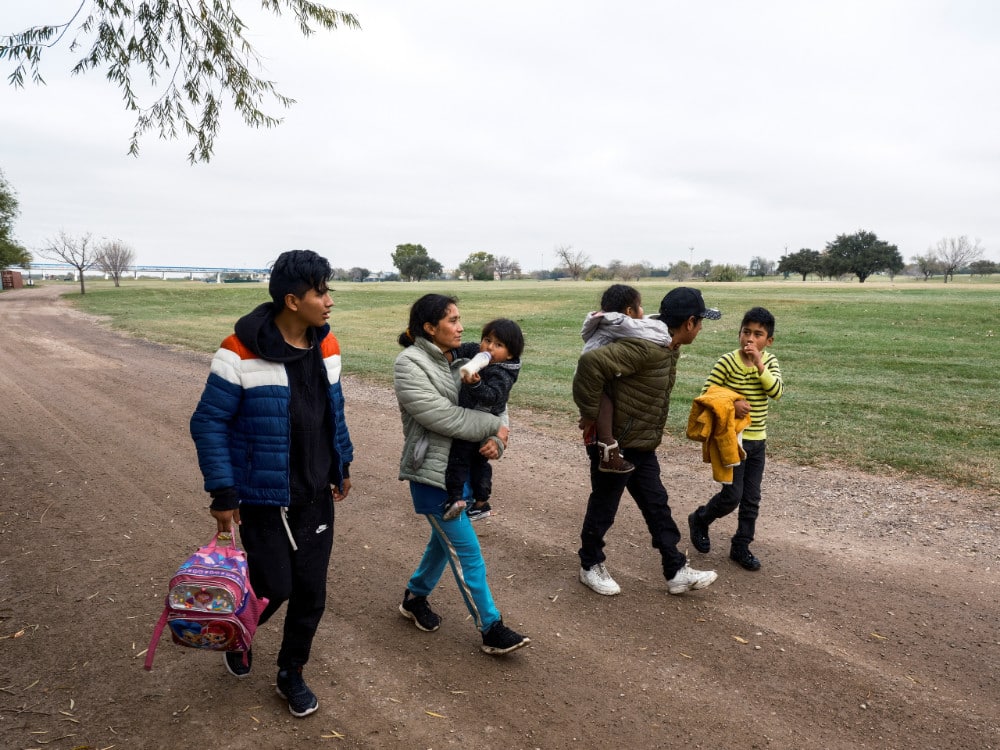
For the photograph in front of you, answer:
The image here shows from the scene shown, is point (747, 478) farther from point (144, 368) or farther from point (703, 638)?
point (144, 368)

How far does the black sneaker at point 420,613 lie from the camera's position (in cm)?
386

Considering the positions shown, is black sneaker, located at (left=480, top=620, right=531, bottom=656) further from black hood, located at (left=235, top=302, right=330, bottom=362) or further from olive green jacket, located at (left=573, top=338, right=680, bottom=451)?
black hood, located at (left=235, top=302, right=330, bottom=362)

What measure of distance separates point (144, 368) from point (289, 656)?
12.2 meters

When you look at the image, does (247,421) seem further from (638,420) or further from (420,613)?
(638,420)

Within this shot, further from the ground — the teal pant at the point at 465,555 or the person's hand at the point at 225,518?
→ the person's hand at the point at 225,518

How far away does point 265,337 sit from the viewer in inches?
116

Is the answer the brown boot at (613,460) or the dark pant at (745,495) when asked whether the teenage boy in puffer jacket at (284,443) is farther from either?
the dark pant at (745,495)

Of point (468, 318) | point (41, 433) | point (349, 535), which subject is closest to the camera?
point (349, 535)

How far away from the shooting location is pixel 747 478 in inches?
185

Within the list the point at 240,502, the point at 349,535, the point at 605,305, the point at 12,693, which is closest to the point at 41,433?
the point at 349,535

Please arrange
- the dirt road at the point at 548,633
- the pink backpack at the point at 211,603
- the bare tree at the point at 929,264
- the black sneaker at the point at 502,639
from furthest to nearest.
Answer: the bare tree at the point at 929,264, the black sneaker at the point at 502,639, the dirt road at the point at 548,633, the pink backpack at the point at 211,603

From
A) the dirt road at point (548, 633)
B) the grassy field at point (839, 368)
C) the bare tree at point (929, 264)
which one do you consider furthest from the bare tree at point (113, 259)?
the bare tree at point (929, 264)

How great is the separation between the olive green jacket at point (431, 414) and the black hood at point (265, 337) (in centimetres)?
56

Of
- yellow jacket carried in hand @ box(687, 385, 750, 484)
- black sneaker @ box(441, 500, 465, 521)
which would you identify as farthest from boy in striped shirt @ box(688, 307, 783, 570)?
black sneaker @ box(441, 500, 465, 521)
